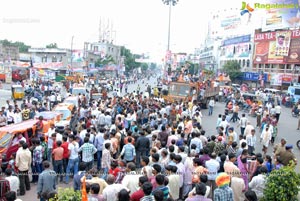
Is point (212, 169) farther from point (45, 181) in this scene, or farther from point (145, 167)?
point (45, 181)

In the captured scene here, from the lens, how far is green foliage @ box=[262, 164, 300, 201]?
19.9 feet

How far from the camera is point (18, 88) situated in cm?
2692

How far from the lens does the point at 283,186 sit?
6.10 metres

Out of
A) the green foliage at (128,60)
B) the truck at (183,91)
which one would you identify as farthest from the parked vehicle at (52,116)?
the green foliage at (128,60)

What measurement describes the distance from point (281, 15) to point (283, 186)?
4919 cm

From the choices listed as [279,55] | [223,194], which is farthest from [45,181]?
[279,55]

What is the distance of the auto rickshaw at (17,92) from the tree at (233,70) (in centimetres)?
3589

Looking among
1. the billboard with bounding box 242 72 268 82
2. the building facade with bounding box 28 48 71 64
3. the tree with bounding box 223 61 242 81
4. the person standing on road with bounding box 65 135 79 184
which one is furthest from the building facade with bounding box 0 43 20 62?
the person standing on road with bounding box 65 135 79 184

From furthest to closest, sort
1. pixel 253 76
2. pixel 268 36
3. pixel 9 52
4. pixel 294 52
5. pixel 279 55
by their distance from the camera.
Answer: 1. pixel 9 52
2. pixel 253 76
3. pixel 268 36
4. pixel 279 55
5. pixel 294 52

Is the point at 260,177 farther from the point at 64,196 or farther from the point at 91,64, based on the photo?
the point at 91,64

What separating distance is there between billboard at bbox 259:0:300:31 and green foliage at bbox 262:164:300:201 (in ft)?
154

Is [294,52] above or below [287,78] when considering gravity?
above

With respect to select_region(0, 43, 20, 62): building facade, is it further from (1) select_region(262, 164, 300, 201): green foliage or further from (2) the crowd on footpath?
(1) select_region(262, 164, 300, 201): green foliage

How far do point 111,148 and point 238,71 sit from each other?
153 feet
